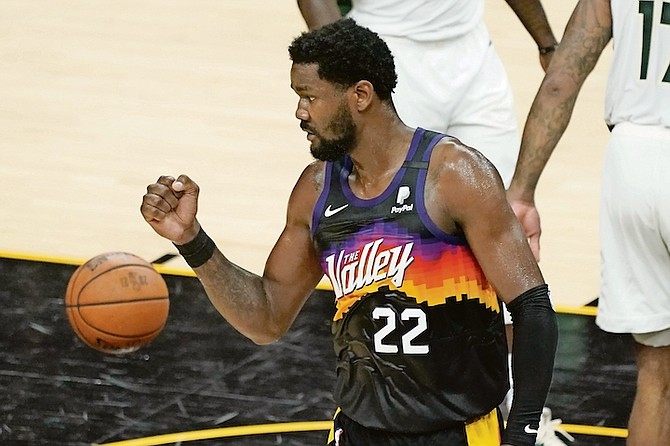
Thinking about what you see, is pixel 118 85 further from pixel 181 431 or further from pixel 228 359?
pixel 181 431

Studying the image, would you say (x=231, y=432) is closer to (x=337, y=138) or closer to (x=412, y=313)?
(x=412, y=313)

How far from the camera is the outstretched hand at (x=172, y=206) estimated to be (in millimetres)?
4301

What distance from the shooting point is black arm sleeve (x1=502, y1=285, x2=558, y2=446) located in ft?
13.1

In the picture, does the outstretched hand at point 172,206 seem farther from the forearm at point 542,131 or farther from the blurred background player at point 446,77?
the blurred background player at point 446,77

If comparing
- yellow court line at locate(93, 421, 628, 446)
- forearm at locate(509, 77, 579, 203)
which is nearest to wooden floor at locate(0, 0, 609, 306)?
yellow court line at locate(93, 421, 628, 446)

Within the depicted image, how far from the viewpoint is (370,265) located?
4.23 metres

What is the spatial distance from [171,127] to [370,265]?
20.7 ft

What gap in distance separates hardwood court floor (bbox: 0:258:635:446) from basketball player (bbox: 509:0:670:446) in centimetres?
115

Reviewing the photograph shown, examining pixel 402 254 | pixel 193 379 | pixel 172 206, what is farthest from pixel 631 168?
pixel 193 379

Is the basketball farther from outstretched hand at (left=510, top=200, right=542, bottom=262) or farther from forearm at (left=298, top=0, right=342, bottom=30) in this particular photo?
outstretched hand at (left=510, top=200, right=542, bottom=262)

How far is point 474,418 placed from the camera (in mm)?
4277

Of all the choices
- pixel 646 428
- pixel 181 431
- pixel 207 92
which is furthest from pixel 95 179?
pixel 646 428

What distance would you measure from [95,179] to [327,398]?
10.9 ft

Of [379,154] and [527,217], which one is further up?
[379,154]
